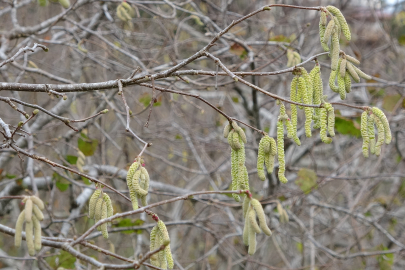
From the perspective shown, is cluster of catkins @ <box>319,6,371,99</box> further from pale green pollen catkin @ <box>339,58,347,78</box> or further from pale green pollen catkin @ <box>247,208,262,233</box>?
pale green pollen catkin @ <box>247,208,262,233</box>

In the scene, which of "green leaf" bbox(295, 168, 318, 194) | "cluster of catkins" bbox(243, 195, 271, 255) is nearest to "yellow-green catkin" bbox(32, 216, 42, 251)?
"cluster of catkins" bbox(243, 195, 271, 255)

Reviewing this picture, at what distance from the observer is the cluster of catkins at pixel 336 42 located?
161cm

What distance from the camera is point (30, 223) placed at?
1.31m

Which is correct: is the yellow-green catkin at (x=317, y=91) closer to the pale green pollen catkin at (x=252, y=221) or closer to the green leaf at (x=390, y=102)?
the pale green pollen catkin at (x=252, y=221)

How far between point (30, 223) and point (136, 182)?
0.38 m

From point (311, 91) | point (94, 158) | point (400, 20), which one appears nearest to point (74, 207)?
point (94, 158)

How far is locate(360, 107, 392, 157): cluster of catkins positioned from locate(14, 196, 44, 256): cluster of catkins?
1.28 m

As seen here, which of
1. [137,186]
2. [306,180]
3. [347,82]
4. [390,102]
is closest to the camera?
[137,186]

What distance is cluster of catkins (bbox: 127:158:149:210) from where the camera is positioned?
1.49m

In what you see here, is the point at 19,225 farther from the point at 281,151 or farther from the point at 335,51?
the point at 335,51

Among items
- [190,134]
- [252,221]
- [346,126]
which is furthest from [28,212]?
[190,134]

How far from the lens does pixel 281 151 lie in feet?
5.26

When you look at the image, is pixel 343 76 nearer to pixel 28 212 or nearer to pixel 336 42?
pixel 336 42

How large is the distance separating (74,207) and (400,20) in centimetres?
549
